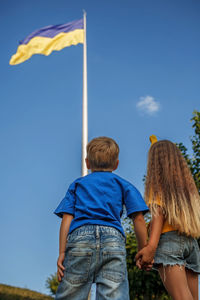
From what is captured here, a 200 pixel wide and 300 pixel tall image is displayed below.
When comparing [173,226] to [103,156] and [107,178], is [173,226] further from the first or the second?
[103,156]

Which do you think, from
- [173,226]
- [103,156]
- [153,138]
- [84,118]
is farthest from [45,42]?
[173,226]

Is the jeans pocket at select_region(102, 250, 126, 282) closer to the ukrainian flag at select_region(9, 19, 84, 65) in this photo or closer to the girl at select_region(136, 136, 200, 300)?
the girl at select_region(136, 136, 200, 300)

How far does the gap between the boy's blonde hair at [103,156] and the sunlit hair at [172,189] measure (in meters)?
0.55

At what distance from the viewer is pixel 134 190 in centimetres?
300

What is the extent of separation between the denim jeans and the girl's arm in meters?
0.29

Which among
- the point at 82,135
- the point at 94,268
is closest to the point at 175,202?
the point at 94,268

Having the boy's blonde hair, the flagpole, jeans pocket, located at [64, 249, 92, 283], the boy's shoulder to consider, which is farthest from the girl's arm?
the flagpole

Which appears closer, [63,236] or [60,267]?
[60,267]

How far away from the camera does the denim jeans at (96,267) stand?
8.43ft

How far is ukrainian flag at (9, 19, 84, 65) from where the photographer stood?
42.4 ft

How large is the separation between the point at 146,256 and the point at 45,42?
11715 millimetres

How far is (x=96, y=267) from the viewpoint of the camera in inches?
104

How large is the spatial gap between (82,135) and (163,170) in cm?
732

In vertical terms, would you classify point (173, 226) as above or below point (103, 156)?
below
